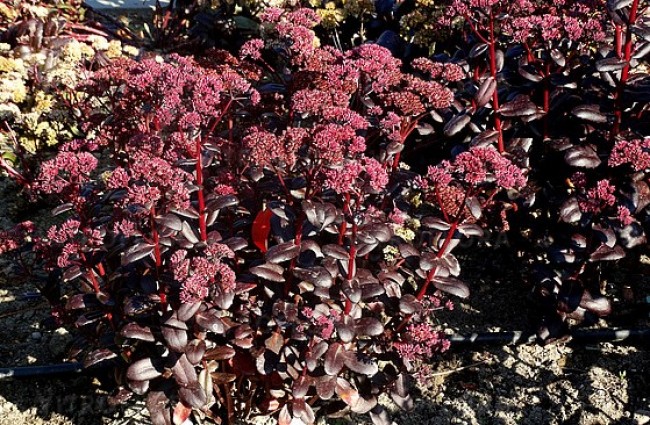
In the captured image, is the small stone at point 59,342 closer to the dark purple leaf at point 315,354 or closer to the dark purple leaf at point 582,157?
the dark purple leaf at point 315,354

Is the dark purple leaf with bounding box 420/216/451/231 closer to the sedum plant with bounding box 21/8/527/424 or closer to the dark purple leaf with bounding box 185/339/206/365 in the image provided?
the sedum plant with bounding box 21/8/527/424

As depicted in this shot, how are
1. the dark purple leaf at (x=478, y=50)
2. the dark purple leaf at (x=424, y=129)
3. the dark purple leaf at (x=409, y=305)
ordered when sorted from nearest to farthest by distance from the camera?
the dark purple leaf at (x=409, y=305) → the dark purple leaf at (x=478, y=50) → the dark purple leaf at (x=424, y=129)

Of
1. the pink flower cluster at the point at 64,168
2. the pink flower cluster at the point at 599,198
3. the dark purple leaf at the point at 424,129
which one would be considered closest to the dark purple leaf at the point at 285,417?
the pink flower cluster at the point at 64,168

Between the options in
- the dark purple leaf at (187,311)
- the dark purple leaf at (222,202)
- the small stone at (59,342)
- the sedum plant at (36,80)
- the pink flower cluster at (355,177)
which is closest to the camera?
the pink flower cluster at (355,177)

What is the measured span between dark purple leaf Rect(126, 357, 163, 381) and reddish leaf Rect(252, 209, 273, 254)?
490 mm

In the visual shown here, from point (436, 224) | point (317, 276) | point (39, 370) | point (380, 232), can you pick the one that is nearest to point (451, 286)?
point (436, 224)

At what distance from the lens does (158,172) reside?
1.76 metres

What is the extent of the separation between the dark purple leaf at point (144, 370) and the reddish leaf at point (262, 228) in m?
0.49

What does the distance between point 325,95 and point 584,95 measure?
113 centimetres

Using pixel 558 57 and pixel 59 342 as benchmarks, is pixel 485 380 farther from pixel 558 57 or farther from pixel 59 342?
pixel 59 342

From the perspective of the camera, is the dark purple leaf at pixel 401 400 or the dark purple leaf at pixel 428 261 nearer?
the dark purple leaf at pixel 428 261

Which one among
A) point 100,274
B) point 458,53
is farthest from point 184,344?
point 458,53

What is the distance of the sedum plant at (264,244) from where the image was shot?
189cm

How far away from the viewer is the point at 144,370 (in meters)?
2.05
